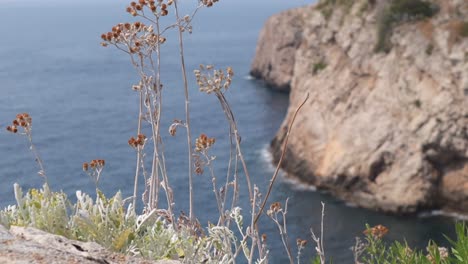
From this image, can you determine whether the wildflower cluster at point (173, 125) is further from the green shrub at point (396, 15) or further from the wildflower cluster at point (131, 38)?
the green shrub at point (396, 15)

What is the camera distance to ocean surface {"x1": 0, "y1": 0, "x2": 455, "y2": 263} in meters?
51.5

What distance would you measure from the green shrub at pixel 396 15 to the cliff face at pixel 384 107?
9 cm

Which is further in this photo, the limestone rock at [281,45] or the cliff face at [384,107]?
the limestone rock at [281,45]

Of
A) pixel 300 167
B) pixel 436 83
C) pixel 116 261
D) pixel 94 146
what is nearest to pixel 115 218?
pixel 116 261

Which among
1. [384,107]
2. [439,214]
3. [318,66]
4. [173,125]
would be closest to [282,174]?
[384,107]

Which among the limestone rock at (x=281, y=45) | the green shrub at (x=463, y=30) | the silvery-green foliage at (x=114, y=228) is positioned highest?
the silvery-green foliage at (x=114, y=228)

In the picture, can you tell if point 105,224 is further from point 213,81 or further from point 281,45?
point 281,45

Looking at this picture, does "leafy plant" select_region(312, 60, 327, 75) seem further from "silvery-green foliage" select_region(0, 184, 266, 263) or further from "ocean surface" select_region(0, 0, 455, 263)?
"silvery-green foliage" select_region(0, 184, 266, 263)

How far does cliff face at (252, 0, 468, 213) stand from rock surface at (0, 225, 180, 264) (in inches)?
1845

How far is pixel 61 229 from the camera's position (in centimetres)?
773

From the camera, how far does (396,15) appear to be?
201ft

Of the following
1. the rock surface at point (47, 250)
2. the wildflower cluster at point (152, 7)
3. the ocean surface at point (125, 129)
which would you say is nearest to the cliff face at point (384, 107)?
the ocean surface at point (125, 129)

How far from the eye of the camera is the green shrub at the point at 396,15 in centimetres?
5975

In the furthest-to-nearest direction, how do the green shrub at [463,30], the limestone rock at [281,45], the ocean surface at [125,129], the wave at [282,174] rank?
the limestone rock at [281,45], the wave at [282,174], the green shrub at [463,30], the ocean surface at [125,129]
